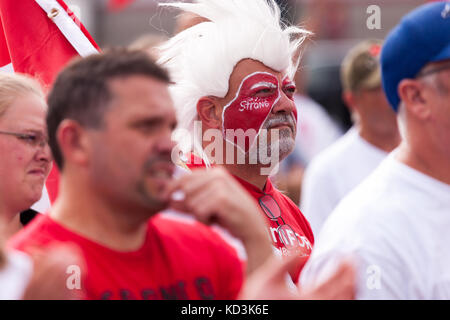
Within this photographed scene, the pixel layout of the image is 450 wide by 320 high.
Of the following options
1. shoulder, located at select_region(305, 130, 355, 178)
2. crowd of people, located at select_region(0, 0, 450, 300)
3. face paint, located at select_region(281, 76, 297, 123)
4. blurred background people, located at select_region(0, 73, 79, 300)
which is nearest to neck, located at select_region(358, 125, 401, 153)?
shoulder, located at select_region(305, 130, 355, 178)

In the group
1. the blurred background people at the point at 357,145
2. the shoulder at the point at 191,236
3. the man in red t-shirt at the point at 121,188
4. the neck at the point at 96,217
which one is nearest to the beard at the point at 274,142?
the shoulder at the point at 191,236

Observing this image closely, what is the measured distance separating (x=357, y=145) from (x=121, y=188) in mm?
4330

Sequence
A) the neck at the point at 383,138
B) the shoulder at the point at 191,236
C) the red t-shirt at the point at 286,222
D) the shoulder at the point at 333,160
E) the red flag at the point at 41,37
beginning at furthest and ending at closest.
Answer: the neck at the point at 383,138 → the shoulder at the point at 333,160 → the red flag at the point at 41,37 → the red t-shirt at the point at 286,222 → the shoulder at the point at 191,236

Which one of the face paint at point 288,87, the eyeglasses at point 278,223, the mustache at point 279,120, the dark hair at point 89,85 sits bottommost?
the eyeglasses at point 278,223

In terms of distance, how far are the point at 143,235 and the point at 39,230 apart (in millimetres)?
292

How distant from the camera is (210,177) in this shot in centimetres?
217

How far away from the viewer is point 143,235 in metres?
2.25

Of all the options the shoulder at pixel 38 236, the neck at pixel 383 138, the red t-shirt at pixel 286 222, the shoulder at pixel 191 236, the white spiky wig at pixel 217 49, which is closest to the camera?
the shoulder at pixel 38 236

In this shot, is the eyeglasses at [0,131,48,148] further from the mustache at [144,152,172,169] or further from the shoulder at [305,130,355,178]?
the shoulder at [305,130,355,178]

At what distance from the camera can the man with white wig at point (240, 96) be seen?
3791 millimetres

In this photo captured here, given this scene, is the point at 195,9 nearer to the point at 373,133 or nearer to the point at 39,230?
the point at 39,230

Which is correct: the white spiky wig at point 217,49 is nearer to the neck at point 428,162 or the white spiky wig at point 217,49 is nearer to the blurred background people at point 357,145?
the neck at point 428,162

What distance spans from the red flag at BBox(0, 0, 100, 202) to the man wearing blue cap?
1.65 metres

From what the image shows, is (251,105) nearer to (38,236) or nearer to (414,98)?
(414,98)
